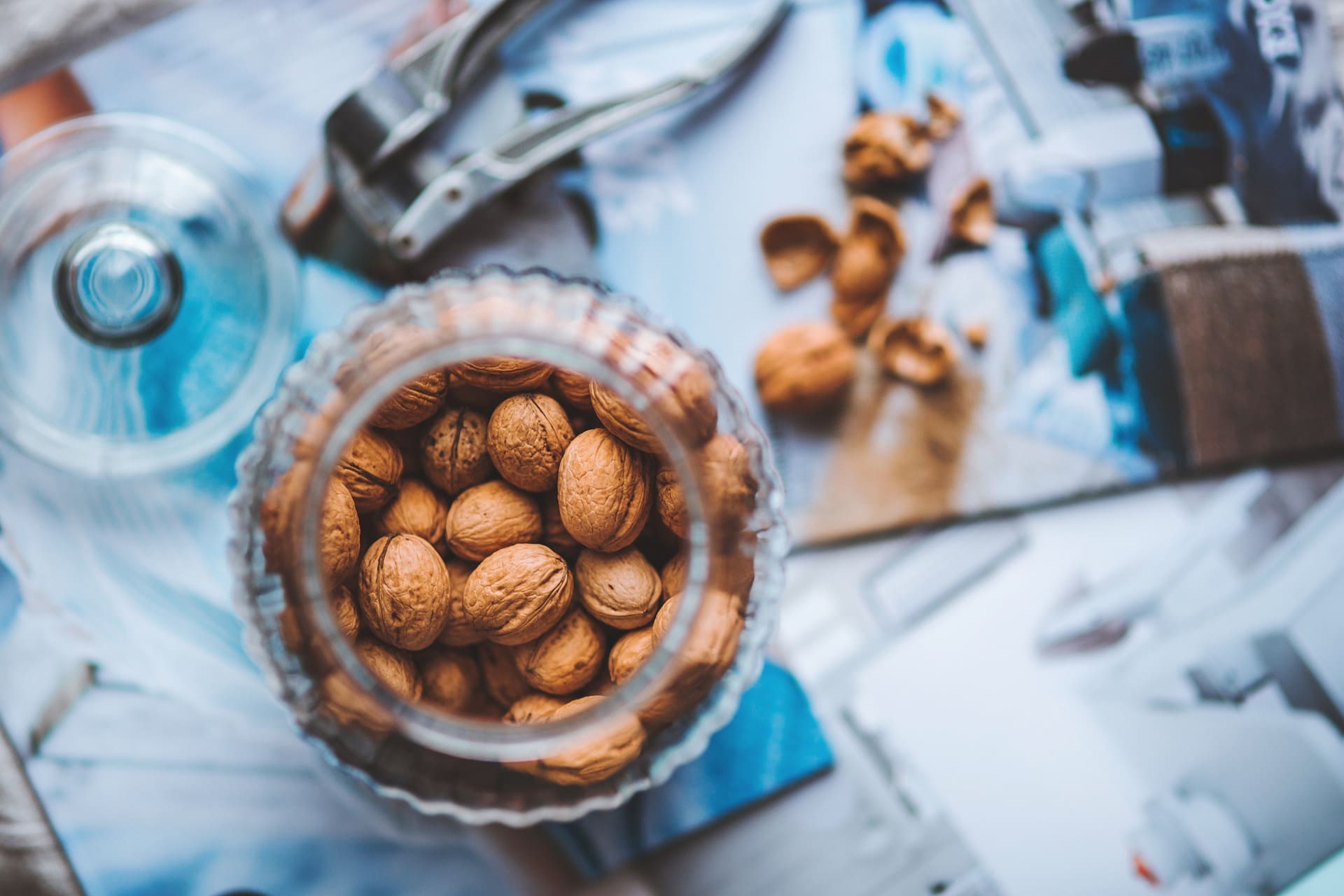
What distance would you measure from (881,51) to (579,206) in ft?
0.75

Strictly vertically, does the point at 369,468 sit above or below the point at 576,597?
above

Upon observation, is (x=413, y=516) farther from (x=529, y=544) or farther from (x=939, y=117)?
(x=939, y=117)

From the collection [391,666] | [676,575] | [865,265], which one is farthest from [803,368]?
[391,666]

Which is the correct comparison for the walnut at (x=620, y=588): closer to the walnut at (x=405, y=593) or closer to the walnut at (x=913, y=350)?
the walnut at (x=405, y=593)

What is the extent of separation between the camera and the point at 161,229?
0.55 m

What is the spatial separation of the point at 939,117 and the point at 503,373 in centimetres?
36

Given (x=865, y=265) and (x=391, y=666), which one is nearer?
(x=391, y=666)

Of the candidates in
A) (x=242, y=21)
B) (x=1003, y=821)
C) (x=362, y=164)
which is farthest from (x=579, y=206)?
(x=1003, y=821)

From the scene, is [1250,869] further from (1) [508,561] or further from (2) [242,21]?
(2) [242,21]

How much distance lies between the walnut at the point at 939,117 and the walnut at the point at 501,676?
43cm

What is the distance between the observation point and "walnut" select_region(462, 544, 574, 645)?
0.40 m

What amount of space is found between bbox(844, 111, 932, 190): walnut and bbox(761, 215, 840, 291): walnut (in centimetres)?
4

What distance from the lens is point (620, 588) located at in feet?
1.35

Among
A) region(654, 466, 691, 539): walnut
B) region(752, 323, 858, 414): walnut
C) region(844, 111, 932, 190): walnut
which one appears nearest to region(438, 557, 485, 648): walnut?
region(654, 466, 691, 539): walnut
